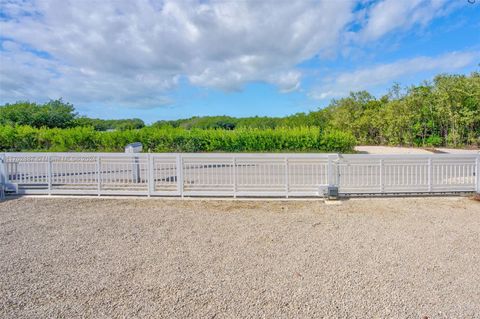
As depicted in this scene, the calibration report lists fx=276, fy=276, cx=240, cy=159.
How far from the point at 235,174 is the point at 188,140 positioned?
9642 millimetres

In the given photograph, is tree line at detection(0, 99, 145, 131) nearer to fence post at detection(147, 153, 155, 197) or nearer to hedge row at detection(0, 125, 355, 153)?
→ hedge row at detection(0, 125, 355, 153)

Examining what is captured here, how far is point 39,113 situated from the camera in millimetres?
19047

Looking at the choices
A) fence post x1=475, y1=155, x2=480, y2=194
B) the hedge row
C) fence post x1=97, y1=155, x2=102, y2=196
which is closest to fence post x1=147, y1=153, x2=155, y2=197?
fence post x1=97, y1=155, x2=102, y2=196

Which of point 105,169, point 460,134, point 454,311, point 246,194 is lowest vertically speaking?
point 454,311

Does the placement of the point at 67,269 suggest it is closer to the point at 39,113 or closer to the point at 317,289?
the point at 317,289

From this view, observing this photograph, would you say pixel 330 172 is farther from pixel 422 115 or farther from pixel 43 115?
pixel 43 115

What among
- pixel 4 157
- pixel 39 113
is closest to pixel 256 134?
pixel 4 157

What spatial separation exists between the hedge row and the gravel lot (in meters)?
9.76

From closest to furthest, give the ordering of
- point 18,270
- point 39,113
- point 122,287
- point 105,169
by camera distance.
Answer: point 122,287 → point 18,270 → point 105,169 → point 39,113

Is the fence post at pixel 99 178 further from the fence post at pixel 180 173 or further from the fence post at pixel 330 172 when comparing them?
the fence post at pixel 330 172

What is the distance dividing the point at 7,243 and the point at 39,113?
19.1 m

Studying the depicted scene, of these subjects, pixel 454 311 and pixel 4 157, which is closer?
pixel 454 311

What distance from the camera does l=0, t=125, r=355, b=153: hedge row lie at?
14.9m

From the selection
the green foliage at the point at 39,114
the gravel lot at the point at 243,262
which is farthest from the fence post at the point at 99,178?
the green foliage at the point at 39,114
